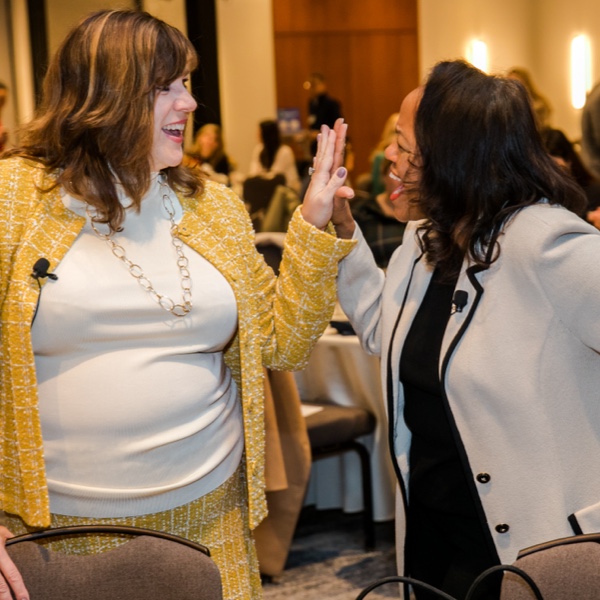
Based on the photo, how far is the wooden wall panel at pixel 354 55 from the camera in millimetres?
14680

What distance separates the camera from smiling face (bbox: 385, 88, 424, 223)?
1993 millimetres

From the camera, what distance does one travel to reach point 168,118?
5.87 feet

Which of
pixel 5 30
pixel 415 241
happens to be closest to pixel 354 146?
pixel 5 30

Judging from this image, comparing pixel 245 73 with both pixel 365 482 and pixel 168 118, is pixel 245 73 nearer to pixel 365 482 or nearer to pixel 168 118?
pixel 365 482

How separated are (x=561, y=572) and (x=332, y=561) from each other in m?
2.53

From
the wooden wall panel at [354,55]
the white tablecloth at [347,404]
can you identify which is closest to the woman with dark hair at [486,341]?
the white tablecloth at [347,404]

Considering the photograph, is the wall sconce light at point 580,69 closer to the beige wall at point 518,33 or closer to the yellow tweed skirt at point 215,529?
the beige wall at point 518,33

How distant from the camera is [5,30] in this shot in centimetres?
1165

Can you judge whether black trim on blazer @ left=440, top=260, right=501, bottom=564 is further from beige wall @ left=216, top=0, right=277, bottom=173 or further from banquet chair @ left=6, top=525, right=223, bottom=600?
beige wall @ left=216, top=0, right=277, bottom=173

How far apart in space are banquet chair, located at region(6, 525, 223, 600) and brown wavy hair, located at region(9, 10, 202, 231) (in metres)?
0.55

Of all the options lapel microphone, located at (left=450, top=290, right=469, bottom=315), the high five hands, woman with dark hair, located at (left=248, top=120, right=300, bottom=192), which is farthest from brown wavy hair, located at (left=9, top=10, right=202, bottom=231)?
woman with dark hair, located at (left=248, top=120, right=300, bottom=192)

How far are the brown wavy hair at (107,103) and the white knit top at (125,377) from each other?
0.19 feet

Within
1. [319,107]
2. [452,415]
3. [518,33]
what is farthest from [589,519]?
[518,33]

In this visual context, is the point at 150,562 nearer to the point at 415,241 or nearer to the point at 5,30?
the point at 415,241
